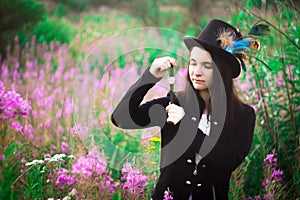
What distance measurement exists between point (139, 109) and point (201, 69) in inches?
13.5

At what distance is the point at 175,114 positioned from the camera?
6.43 ft

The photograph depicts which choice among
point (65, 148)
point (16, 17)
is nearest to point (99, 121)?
point (65, 148)

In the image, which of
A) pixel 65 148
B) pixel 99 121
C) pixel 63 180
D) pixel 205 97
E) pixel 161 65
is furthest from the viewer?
pixel 65 148

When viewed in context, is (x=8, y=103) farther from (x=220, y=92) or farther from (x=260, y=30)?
(x=260, y=30)

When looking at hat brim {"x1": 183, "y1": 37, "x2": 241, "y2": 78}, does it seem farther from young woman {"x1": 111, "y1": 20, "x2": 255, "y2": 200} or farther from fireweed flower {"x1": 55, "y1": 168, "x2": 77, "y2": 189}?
fireweed flower {"x1": 55, "y1": 168, "x2": 77, "y2": 189}

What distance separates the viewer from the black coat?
2043mm

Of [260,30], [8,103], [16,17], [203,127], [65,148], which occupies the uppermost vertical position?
[16,17]

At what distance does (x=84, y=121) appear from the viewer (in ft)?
8.82

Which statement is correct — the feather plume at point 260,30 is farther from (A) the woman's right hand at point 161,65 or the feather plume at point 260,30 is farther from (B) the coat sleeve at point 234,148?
(A) the woman's right hand at point 161,65

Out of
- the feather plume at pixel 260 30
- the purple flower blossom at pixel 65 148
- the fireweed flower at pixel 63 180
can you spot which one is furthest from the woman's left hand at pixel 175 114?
the purple flower blossom at pixel 65 148

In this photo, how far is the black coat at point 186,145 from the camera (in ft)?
6.70

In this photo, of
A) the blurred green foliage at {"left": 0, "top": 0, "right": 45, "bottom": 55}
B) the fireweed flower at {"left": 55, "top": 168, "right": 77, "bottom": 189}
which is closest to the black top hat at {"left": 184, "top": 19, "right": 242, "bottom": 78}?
the fireweed flower at {"left": 55, "top": 168, "right": 77, "bottom": 189}

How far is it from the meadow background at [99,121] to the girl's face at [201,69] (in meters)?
0.20

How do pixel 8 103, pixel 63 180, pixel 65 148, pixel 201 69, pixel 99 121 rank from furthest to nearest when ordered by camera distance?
pixel 65 148, pixel 99 121, pixel 8 103, pixel 63 180, pixel 201 69
